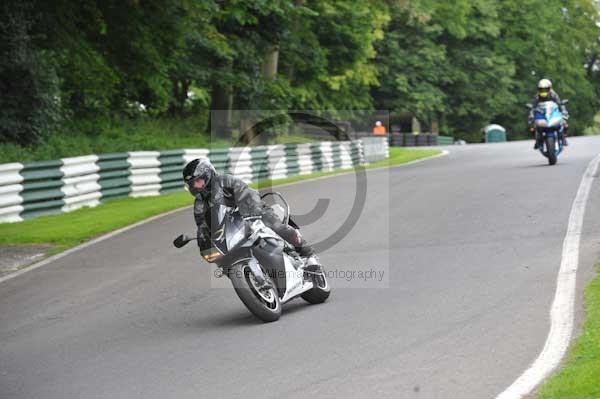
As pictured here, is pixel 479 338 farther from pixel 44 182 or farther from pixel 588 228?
pixel 44 182

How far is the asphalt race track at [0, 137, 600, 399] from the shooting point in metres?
7.60

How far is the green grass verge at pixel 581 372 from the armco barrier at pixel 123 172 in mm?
12593

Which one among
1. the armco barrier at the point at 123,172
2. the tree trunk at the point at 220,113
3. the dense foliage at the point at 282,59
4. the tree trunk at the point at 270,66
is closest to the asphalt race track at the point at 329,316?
the armco barrier at the point at 123,172

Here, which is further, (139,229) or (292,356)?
(139,229)

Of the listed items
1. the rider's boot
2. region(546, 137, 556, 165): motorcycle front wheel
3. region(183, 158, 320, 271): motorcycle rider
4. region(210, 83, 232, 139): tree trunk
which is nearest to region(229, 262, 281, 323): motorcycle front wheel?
region(183, 158, 320, 271): motorcycle rider

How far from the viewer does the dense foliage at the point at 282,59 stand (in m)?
24.9

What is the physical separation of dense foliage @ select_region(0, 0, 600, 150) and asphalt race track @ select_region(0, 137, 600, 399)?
9205 millimetres

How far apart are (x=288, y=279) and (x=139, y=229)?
763 centimetres

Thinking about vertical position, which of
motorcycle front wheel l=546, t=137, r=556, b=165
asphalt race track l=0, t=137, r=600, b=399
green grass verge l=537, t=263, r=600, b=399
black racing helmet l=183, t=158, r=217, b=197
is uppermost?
black racing helmet l=183, t=158, r=217, b=197

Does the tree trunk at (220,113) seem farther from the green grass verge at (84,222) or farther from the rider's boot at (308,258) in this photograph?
the rider's boot at (308,258)

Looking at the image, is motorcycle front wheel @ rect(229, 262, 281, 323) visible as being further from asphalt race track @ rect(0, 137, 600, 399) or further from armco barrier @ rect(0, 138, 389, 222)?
armco barrier @ rect(0, 138, 389, 222)

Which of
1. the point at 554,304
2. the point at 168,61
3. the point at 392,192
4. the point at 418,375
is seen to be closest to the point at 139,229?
the point at 392,192

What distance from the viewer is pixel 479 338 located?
8391 millimetres

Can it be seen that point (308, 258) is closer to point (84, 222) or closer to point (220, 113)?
point (84, 222)
